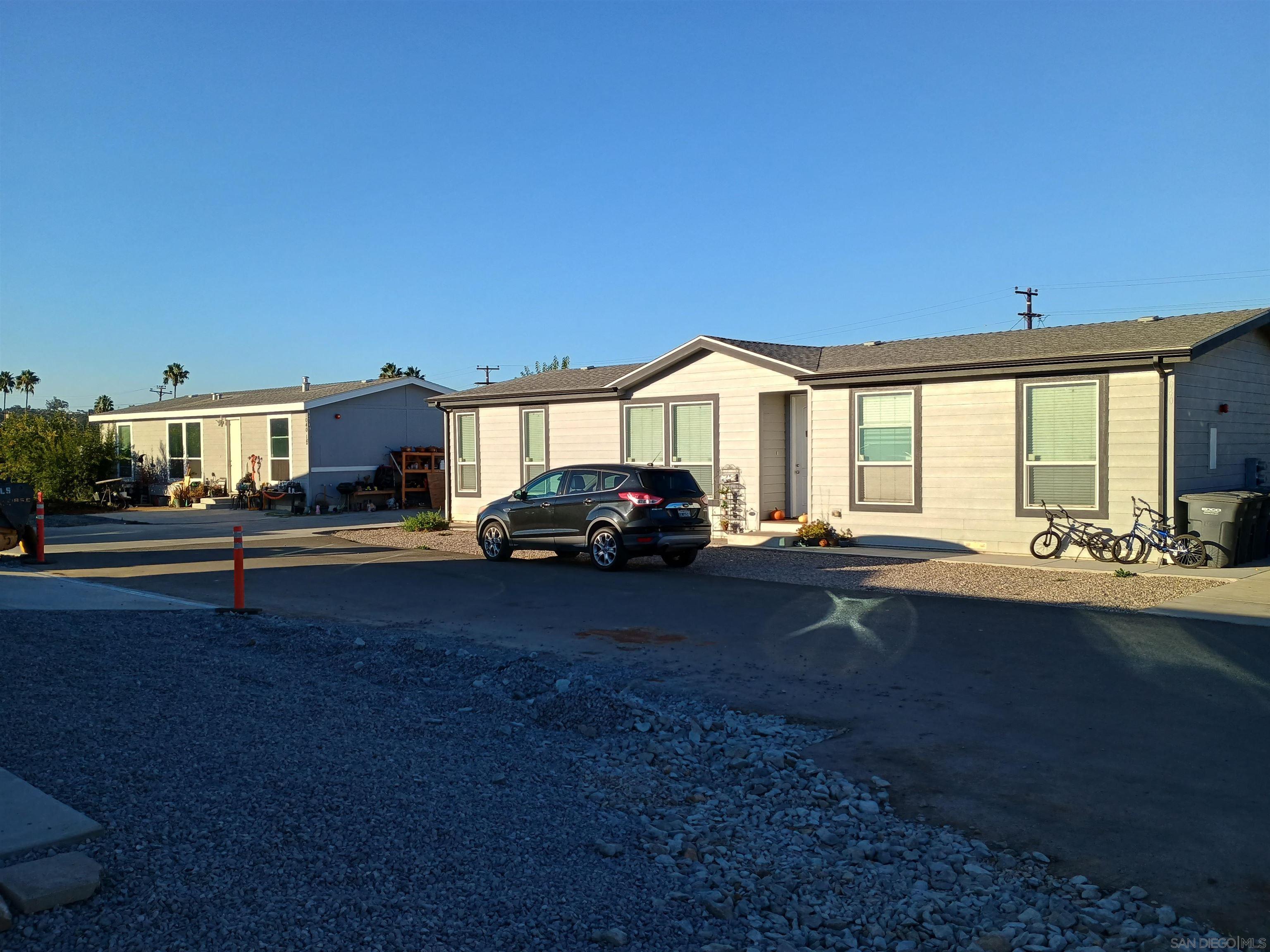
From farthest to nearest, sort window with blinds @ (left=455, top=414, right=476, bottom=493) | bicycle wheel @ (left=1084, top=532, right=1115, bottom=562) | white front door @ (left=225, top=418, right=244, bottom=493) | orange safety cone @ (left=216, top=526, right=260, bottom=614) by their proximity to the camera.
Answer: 1. white front door @ (left=225, top=418, right=244, bottom=493)
2. window with blinds @ (left=455, top=414, right=476, bottom=493)
3. bicycle wheel @ (left=1084, top=532, right=1115, bottom=562)
4. orange safety cone @ (left=216, top=526, right=260, bottom=614)

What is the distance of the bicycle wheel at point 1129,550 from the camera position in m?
15.2

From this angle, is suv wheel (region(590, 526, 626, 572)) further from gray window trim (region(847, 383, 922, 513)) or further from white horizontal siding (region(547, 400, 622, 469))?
white horizontal siding (region(547, 400, 622, 469))

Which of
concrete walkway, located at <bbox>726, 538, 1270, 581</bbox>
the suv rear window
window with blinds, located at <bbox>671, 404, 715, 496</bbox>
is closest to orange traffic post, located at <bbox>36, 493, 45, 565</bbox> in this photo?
the suv rear window

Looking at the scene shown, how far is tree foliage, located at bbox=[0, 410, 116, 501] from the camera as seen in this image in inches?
1323

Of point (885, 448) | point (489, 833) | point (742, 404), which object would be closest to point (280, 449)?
point (742, 404)

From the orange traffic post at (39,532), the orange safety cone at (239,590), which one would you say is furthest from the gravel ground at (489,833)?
the orange traffic post at (39,532)

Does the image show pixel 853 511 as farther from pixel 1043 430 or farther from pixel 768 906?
pixel 768 906

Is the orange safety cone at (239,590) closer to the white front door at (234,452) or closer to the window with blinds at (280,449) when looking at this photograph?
the window with blinds at (280,449)

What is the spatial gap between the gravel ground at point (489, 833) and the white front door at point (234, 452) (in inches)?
1044

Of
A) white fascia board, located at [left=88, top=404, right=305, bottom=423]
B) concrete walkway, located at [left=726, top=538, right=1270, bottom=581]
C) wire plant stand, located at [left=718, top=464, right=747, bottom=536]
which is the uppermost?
white fascia board, located at [left=88, top=404, right=305, bottom=423]

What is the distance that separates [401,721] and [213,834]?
2337 millimetres

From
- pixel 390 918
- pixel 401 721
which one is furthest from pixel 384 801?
pixel 401 721

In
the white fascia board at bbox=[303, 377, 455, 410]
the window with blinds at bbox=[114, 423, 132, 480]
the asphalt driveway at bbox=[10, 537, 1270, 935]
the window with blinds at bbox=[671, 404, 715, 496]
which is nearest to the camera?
the asphalt driveway at bbox=[10, 537, 1270, 935]

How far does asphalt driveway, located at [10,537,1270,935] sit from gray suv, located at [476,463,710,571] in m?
0.62
